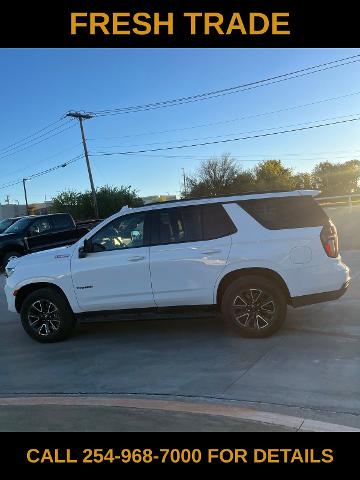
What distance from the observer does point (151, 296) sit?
6508 mm

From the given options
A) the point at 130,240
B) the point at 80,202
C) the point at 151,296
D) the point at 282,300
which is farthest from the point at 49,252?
the point at 80,202

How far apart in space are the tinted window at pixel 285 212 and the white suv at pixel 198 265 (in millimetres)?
13

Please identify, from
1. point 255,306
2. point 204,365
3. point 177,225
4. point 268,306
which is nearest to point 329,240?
point 268,306

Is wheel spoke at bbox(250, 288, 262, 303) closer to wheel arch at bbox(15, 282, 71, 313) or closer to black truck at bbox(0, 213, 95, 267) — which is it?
wheel arch at bbox(15, 282, 71, 313)

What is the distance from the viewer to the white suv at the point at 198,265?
20.4 ft

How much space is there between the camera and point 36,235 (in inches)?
696

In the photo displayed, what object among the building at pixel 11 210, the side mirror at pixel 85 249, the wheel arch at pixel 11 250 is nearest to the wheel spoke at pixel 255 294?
the side mirror at pixel 85 249

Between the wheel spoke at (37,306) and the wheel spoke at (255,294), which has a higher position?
the wheel spoke at (255,294)

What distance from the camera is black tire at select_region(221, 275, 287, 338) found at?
6.21m

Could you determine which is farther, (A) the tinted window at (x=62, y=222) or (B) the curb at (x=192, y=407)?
(A) the tinted window at (x=62, y=222)

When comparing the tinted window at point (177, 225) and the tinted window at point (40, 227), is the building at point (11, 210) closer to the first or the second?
the tinted window at point (40, 227)

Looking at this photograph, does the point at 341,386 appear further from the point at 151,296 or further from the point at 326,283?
the point at 151,296

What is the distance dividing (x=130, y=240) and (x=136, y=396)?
2.46 meters

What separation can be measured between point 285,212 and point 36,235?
42.6 ft
